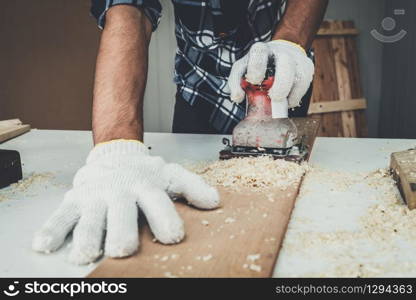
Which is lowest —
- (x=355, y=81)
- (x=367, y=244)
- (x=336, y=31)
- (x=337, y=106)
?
(x=337, y=106)

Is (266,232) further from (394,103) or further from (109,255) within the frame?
(394,103)

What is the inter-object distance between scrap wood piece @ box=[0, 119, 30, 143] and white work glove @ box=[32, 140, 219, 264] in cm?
108

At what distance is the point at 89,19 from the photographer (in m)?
3.99

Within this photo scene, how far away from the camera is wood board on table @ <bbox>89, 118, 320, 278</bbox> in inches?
35.2

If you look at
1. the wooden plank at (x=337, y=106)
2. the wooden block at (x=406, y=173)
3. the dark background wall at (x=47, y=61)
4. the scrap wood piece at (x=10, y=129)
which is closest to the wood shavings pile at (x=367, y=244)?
the wooden block at (x=406, y=173)

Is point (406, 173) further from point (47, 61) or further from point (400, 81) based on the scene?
point (47, 61)

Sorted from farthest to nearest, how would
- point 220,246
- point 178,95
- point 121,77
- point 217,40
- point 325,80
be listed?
point 325,80
point 178,95
point 217,40
point 121,77
point 220,246

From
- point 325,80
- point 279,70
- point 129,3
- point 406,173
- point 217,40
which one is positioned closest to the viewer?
point 406,173

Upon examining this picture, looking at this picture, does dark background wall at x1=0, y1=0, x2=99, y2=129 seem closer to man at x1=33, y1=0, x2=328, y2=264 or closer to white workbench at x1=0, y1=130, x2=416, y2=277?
white workbench at x1=0, y1=130, x2=416, y2=277

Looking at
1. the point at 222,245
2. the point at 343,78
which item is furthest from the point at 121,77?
the point at 343,78

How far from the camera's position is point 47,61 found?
4.03 metres

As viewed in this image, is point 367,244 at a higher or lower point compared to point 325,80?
higher

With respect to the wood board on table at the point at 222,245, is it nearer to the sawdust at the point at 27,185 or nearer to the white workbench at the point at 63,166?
the white workbench at the point at 63,166

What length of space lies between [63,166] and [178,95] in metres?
0.66
